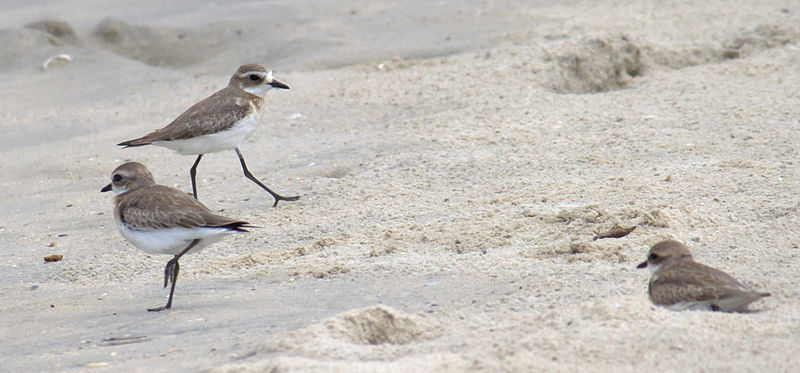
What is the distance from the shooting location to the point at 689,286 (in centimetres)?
377

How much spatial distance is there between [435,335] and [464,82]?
4.57 metres

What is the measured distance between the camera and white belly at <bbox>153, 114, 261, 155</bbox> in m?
6.11

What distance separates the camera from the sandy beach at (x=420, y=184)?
3.59m

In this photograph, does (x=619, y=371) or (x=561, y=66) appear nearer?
(x=619, y=371)

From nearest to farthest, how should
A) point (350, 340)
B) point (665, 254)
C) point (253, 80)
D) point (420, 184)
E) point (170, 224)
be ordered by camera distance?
1. point (350, 340)
2. point (665, 254)
3. point (170, 224)
4. point (420, 184)
5. point (253, 80)

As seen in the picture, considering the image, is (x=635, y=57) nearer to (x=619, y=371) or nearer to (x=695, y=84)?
(x=695, y=84)

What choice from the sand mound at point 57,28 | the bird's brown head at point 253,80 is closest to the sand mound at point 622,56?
the bird's brown head at point 253,80

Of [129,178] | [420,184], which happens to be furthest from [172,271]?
[420,184]

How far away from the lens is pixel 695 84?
739cm

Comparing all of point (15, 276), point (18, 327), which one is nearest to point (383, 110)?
point (15, 276)

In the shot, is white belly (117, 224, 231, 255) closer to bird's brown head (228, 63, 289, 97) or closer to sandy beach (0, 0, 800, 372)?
sandy beach (0, 0, 800, 372)

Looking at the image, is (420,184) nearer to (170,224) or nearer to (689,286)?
(170,224)

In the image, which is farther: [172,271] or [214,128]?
[214,128]

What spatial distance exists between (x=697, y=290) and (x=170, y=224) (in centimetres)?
248
